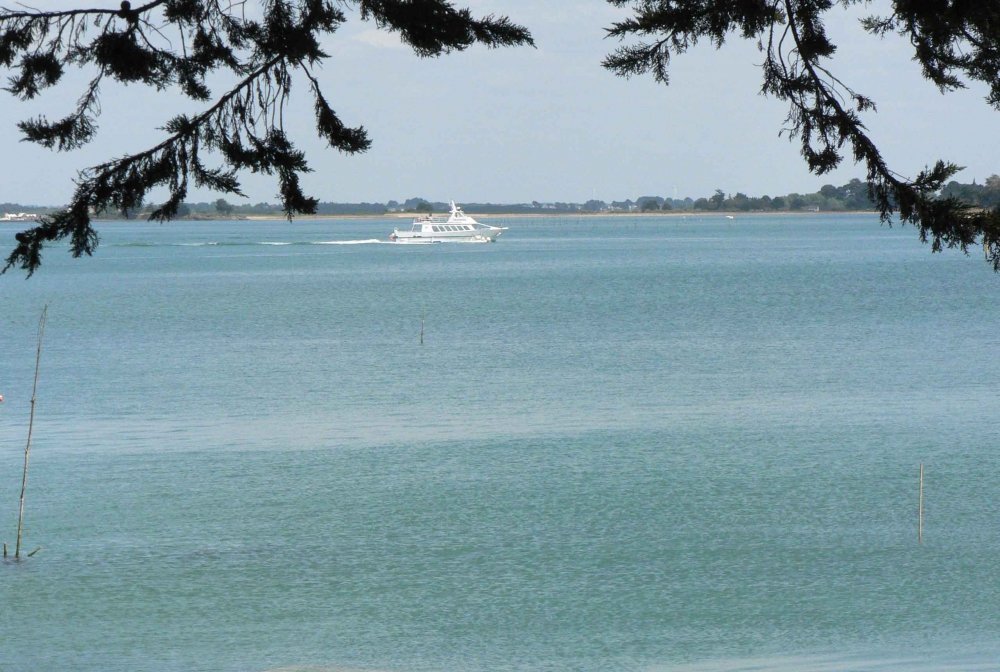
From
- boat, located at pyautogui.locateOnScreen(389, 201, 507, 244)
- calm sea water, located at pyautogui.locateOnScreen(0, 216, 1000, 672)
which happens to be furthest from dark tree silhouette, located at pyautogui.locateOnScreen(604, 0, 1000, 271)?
boat, located at pyautogui.locateOnScreen(389, 201, 507, 244)

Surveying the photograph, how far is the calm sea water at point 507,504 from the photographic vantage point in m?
16.0

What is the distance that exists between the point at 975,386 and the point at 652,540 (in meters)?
19.5

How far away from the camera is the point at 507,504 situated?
22422mm

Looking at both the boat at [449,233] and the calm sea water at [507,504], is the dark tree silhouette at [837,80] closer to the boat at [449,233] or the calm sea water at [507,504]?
the calm sea water at [507,504]

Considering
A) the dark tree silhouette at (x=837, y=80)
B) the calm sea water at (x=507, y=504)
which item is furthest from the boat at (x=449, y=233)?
the dark tree silhouette at (x=837, y=80)

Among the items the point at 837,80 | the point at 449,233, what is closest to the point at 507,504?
the point at 837,80

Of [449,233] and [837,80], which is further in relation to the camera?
[449,233]

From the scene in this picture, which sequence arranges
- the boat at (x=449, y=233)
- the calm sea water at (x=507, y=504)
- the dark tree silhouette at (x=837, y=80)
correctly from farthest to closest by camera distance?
the boat at (x=449, y=233) < the calm sea water at (x=507, y=504) < the dark tree silhouette at (x=837, y=80)

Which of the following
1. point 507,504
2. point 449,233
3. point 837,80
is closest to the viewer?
point 837,80

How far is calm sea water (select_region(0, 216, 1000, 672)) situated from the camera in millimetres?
16031

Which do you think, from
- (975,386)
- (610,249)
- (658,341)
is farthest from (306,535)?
(610,249)

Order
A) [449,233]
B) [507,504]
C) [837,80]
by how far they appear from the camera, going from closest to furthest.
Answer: [837,80]
[507,504]
[449,233]

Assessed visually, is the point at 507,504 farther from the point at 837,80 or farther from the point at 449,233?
the point at 449,233

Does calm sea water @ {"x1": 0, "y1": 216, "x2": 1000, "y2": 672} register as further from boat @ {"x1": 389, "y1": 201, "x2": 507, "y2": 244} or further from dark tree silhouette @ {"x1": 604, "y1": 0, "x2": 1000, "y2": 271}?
boat @ {"x1": 389, "y1": 201, "x2": 507, "y2": 244}
